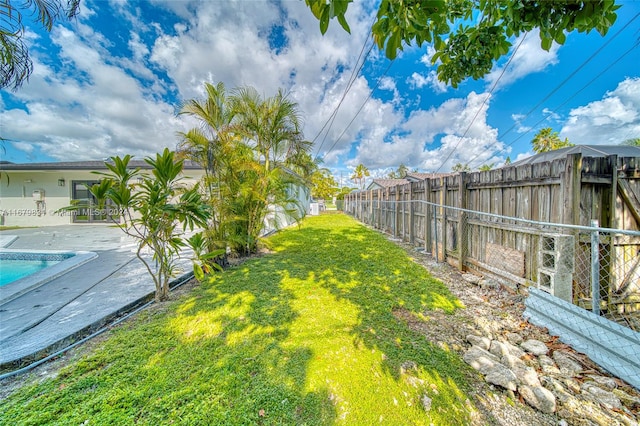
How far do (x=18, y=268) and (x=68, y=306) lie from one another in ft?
13.2

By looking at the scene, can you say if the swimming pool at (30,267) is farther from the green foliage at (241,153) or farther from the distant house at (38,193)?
the distant house at (38,193)

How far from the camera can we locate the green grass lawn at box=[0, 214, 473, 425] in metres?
1.44

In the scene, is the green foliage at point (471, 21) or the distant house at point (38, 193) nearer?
the green foliage at point (471, 21)

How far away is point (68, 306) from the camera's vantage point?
286 centimetres

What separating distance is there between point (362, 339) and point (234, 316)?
1.50 meters

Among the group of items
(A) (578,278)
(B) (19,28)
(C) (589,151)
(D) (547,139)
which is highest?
(D) (547,139)

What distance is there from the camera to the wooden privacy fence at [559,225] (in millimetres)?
2338

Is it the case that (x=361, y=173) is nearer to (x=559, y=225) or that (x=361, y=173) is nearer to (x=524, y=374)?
(x=559, y=225)

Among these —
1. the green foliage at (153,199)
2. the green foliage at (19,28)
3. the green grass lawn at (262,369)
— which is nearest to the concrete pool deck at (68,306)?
the green grass lawn at (262,369)

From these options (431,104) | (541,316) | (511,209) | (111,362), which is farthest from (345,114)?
(111,362)

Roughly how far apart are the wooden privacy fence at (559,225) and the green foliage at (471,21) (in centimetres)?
137

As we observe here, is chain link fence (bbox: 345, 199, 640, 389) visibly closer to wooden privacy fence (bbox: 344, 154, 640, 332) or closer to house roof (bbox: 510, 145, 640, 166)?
wooden privacy fence (bbox: 344, 154, 640, 332)

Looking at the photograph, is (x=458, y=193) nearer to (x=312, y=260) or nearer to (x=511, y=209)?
(x=511, y=209)

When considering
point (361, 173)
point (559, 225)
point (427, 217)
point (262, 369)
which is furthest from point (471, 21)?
point (361, 173)
